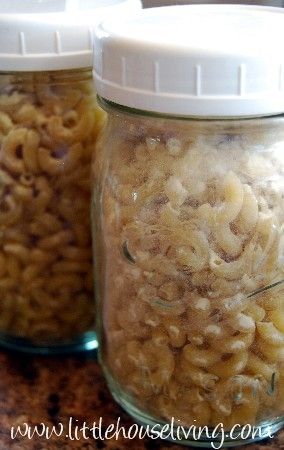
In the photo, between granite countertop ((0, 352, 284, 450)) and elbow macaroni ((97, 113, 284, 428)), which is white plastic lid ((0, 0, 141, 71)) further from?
granite countertop ((0, 352, 284, 450))

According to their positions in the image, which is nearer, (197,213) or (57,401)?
(197,213)

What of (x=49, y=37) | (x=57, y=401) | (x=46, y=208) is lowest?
(x=57, y=401)

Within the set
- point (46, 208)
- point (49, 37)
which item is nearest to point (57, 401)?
point (46, 208)

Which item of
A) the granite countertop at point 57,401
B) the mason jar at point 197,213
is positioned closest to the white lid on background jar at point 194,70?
the mason jar at point 197,213

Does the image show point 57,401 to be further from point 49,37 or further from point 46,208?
point 49,37

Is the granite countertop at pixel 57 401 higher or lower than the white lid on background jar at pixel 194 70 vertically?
lower

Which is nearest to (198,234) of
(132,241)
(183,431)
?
(132,241)

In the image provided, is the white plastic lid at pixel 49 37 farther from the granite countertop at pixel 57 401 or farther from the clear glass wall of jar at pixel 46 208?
the granite countertop at pixel 57 401

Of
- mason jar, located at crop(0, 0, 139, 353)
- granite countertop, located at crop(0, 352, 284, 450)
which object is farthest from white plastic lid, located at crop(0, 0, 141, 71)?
granite countertop, located at crop(0, 352, 284, 450)
